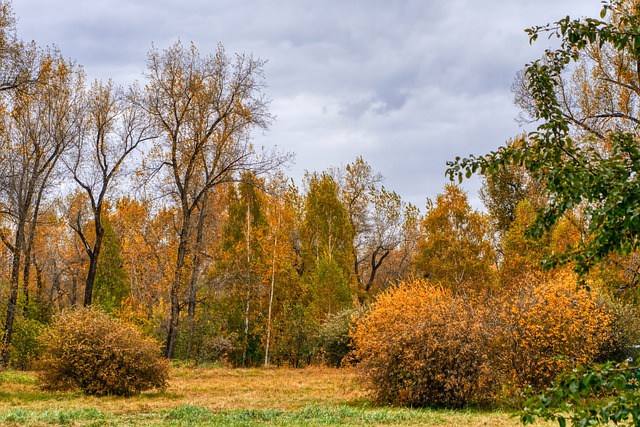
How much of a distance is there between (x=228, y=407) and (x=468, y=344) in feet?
17.4

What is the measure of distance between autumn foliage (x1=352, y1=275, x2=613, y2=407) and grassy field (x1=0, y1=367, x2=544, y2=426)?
892mm

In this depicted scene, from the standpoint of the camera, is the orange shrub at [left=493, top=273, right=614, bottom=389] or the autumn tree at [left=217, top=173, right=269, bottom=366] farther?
the autumn tree at [left=217, top=173, right=269, bottom=366]

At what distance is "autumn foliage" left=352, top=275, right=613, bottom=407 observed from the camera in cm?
1345

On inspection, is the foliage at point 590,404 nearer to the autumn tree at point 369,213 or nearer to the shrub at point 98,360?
the shrub at point 98,360

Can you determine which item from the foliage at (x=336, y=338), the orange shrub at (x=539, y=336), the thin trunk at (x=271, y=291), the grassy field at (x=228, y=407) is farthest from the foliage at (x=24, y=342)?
the orange shrub at (x=539, y=336)

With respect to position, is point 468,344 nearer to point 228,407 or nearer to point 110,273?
point 228,407

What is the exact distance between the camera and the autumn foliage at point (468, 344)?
44.1ft

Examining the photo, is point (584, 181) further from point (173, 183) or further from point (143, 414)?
point (173, 183)

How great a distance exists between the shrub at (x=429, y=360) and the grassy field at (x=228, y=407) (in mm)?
763

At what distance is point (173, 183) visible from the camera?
30781mm

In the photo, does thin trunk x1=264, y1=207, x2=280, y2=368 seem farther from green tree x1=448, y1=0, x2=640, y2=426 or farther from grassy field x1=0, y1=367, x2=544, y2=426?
green tree x1=448, y1=0, x2=640, y2=426

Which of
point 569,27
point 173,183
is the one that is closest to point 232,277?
point 173,183

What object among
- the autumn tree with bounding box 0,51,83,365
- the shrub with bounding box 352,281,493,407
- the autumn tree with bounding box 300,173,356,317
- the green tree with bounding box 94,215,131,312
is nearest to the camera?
the shrub with bounding box 352,281,493,407

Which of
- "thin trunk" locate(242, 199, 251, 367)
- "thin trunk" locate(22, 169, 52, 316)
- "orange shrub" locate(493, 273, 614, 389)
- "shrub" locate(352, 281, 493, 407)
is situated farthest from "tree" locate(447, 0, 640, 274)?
"thin trunk" locate(242, 199, 251, 367)
